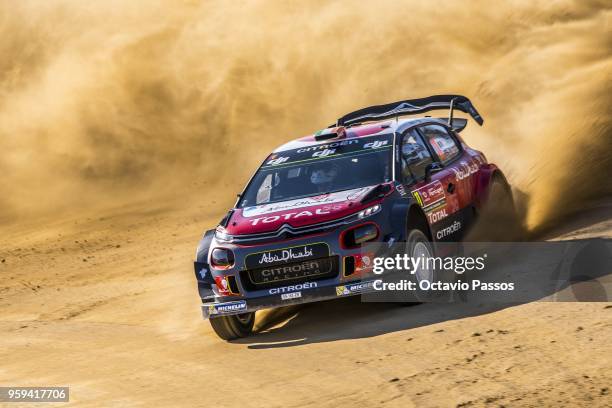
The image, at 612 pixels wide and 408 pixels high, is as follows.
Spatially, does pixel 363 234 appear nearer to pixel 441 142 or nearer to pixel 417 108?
pixel 441 142

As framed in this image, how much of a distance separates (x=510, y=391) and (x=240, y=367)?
2.38 metres

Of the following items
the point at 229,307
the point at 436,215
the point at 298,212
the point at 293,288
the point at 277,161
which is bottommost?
the point at 229,307

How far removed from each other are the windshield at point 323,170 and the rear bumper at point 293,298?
3.41 feet

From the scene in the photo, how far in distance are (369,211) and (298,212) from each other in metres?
0.57

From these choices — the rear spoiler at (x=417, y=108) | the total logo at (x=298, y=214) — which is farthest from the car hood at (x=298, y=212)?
the rear spoiler at (x=417, y=108)

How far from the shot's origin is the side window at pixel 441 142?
10059 millimetres

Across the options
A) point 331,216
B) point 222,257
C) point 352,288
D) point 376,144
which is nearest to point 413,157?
point 376,144

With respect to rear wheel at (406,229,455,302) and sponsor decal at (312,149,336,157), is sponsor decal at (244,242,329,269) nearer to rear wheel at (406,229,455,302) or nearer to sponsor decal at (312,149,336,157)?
rear wheel at (406,229,455,302)

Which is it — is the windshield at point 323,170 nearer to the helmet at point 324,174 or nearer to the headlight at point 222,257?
the helmet at point 324,174

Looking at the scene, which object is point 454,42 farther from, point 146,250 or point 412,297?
point 412,297

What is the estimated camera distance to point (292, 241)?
329 inches

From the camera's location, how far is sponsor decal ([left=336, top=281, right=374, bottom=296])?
8.28 m

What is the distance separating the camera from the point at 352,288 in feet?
27.2

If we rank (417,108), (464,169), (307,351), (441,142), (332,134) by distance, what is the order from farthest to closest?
(417,108) → (441,142) → (464,169) → (332,134) → (307,351)
